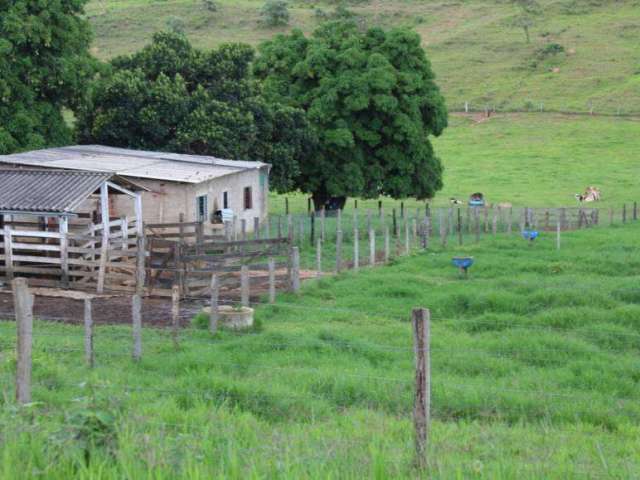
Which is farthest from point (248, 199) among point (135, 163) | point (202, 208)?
point (135, 163)

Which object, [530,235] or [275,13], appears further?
[275,13]

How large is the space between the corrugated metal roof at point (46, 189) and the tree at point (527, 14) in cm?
6926

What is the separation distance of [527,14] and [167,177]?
244ft

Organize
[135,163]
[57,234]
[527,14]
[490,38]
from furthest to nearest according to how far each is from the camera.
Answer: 1. [527,14]
2. [490,38]
3. [135,163]
4. [57,234]

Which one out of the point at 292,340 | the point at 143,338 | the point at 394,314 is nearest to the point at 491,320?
the point at 394,314

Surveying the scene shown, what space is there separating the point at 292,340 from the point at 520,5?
306 ft

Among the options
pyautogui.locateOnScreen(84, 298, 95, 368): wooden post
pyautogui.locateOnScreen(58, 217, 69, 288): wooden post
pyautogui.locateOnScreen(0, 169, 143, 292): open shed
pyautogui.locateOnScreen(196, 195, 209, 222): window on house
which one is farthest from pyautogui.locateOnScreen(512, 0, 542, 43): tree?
pyautogui.locateOnScreen(84, 298, 95, 368): wooden post

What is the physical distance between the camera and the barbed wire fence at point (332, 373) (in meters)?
7.70

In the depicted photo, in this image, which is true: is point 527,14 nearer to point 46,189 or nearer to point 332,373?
point 46,189

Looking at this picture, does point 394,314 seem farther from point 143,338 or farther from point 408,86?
point 408,86

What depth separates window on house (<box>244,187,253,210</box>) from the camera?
3234cm

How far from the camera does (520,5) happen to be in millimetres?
101875

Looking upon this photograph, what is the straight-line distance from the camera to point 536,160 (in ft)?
181

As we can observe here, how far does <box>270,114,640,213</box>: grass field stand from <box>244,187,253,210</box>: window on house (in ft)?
30.8
